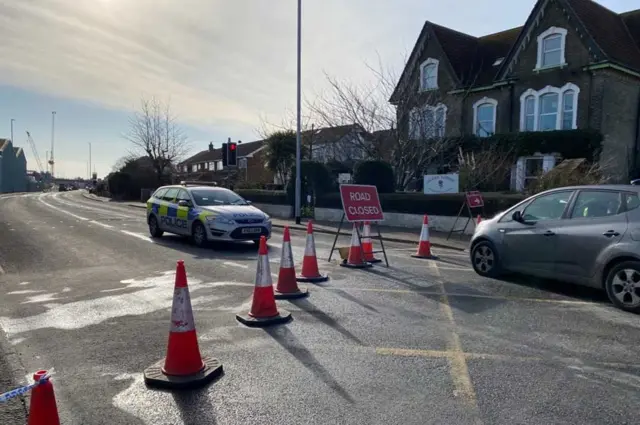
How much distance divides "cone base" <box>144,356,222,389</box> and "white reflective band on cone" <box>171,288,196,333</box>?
1.20 feet

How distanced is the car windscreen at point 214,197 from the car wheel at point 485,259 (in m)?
6.66

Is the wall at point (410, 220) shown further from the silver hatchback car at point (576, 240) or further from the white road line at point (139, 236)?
the white road line at point (139, 236)

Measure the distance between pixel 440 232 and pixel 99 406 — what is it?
13621 millimetres

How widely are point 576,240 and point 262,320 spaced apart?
4.41m

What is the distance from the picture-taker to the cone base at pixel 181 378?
3730mm

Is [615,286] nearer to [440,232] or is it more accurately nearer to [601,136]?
[440,232]

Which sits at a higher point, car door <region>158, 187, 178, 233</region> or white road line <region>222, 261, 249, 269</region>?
car door <region>158, 187, 178, 233</region>

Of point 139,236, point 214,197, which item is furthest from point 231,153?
point 214,197

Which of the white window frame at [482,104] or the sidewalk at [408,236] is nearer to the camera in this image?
the sidewalk at [408,236]

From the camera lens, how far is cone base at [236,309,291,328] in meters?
5.26

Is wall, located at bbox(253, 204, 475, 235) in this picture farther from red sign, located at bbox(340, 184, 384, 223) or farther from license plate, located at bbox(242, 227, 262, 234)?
license plate, located at bbox(242, 227, 262, 234)

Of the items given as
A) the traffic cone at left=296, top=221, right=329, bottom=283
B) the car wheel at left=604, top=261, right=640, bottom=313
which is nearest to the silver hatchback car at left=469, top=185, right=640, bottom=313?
the car wheel at left=604, top=261, right=640, bottom=313

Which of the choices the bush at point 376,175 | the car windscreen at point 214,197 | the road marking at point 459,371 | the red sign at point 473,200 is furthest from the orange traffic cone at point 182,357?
the bush at point 376,175

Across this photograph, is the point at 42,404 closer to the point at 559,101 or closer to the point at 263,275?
the point at 263,275
